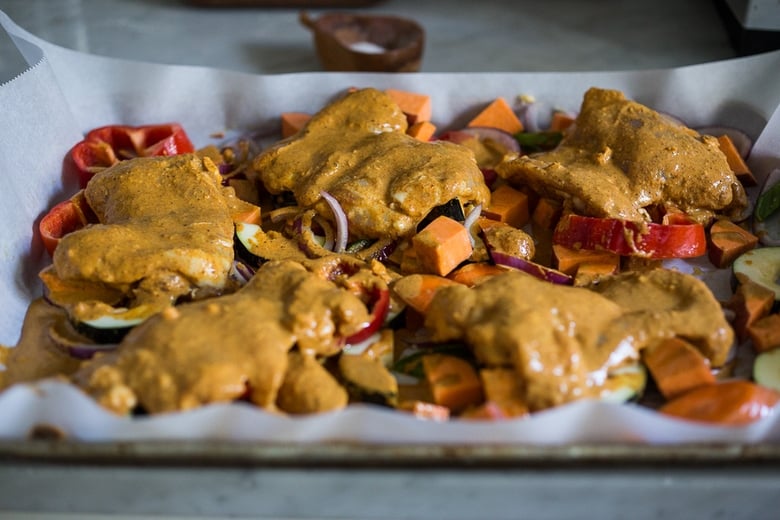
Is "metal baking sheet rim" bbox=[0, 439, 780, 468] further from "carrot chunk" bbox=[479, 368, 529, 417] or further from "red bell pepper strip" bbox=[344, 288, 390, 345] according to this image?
"red bell pepper strip" bbox=[344, 288, 390, 345]

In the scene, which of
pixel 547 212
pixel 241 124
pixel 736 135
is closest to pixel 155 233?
pixel 241 124

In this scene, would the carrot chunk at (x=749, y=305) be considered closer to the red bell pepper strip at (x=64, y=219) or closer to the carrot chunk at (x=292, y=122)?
the carrot chunk at (x=292, y=122)

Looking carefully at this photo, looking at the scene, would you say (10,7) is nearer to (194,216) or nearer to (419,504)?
(194,216)

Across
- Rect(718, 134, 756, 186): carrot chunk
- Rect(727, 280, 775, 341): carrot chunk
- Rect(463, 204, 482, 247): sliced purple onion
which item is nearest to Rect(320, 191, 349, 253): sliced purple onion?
Rect(463, 204, 482, 247): sliced purple onion

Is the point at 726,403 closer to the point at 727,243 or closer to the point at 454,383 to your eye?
the point at 454,383

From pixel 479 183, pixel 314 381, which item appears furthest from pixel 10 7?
pixel 314 381
